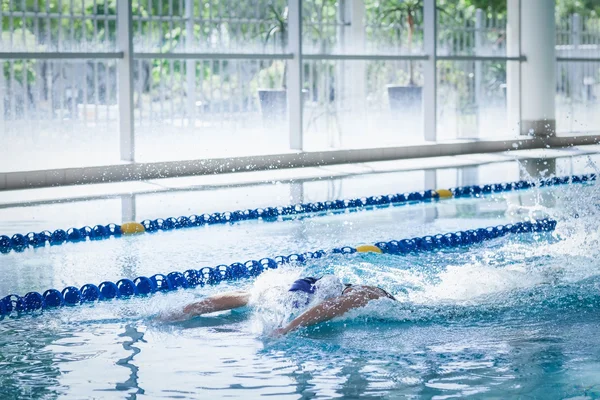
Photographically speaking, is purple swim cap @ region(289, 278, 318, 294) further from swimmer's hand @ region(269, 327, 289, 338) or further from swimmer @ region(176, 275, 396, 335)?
swimmer's hand @ region(269, 327, 289, 338)

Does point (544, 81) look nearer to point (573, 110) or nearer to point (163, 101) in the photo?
point (573, 110)

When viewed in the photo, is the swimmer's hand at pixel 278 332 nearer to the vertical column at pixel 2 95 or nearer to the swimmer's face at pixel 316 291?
the swimmer's face at pixel 316 291

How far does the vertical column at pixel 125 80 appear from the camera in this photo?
12.0 m

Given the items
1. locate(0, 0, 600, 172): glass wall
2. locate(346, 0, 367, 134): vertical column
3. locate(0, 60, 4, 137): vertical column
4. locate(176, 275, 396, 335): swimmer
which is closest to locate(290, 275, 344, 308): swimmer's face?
locate(176, 275, 396, 335): swimmer

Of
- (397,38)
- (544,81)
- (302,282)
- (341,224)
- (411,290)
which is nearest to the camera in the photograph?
(302,282)

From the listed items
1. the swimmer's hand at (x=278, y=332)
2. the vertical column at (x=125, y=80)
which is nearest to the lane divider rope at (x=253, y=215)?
the swimmer's hand at (x=278, y=332)

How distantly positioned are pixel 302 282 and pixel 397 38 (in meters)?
11.3

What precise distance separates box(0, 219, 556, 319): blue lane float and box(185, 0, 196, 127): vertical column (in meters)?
6.57

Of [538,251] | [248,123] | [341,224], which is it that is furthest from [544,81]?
[538,251]

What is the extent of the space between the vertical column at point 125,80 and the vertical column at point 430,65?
5263 mm

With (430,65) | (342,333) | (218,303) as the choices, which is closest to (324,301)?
(342,333)

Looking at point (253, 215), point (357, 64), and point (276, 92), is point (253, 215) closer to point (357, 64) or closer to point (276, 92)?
point (276, 92)

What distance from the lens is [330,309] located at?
4570 mm

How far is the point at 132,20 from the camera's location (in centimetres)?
1218
